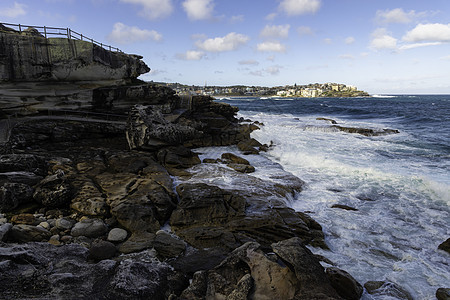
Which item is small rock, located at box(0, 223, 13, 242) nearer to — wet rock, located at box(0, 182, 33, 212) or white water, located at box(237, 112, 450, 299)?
wet rock, located at box(0, 182, 33, 212)

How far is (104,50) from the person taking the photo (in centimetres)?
2039

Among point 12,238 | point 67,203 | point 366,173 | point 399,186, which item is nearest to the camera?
point 12,238

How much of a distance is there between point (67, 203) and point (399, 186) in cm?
1619

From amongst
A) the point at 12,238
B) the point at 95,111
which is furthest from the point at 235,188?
the point at 95,111

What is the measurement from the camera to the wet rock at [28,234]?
743 centimetres

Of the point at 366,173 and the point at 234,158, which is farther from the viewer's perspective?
the point at 234,158

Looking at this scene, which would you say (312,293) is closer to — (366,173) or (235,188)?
(235,188)

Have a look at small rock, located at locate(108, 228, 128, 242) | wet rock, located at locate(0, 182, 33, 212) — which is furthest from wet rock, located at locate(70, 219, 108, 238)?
wet rock, located at locate(0, 182, 33, 212)

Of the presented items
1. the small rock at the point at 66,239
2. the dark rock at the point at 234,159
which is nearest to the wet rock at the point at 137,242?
the small rock at the point at 66,239

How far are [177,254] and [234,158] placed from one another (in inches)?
449

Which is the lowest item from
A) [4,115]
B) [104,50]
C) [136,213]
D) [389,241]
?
[389,241]

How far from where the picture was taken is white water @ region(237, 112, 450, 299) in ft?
25.4

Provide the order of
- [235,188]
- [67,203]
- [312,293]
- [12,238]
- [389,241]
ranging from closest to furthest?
[312,293]
[12,238]
[389,241]
[67,203]
[235,188]

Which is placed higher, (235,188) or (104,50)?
(104,50)
